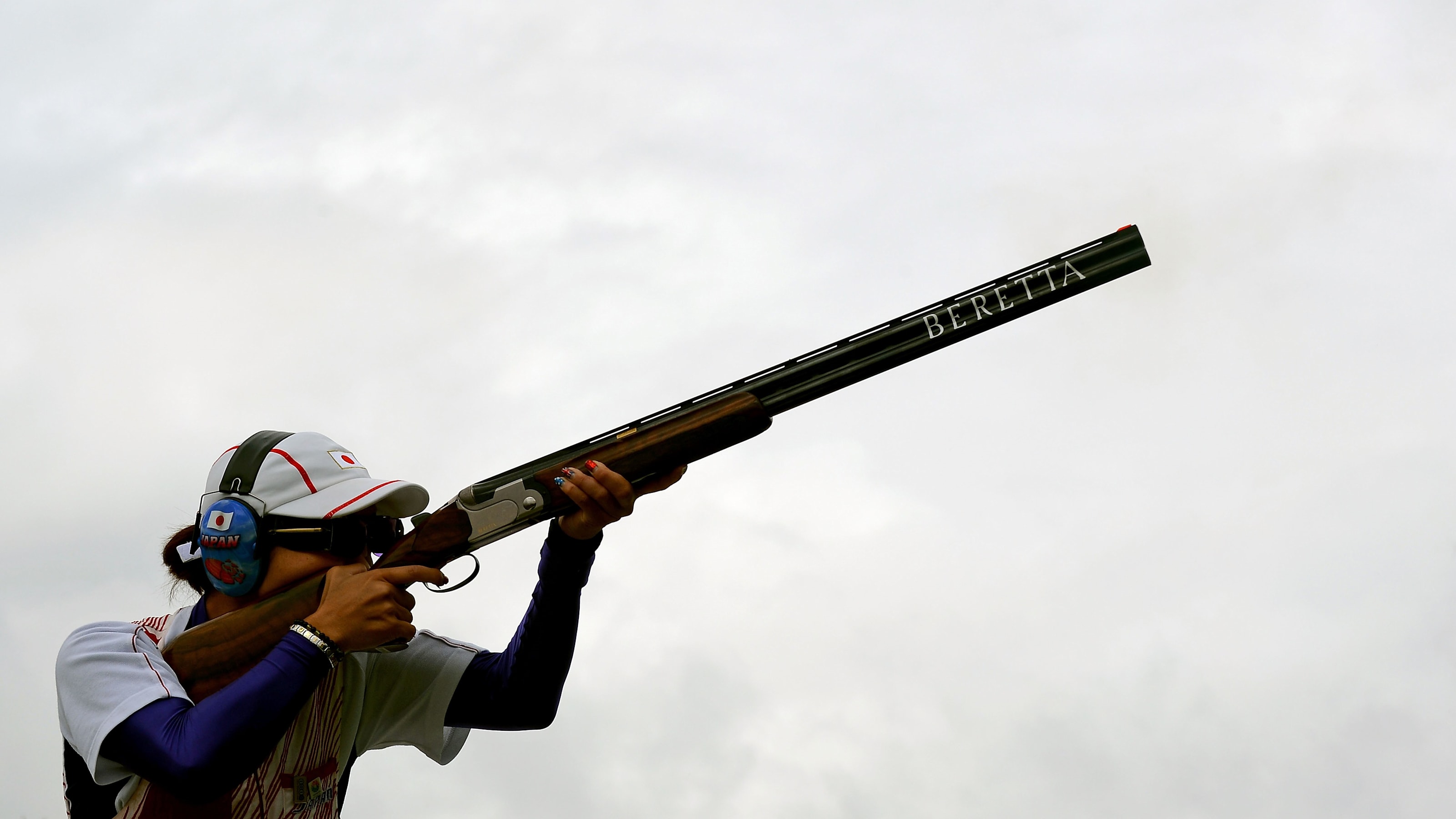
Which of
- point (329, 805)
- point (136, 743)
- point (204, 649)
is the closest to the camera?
point (136, 743)

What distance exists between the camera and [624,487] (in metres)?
3.57

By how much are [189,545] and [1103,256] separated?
282cm

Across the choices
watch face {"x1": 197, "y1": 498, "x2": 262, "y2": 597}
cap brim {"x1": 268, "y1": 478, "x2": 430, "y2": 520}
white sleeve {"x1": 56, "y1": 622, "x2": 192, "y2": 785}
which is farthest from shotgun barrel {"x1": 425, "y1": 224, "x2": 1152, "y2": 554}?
white sleeve {"x1": 56, "y1": 622, "x2": 192, "y2": 785}

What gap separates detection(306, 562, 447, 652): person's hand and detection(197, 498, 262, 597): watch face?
0.74 feet

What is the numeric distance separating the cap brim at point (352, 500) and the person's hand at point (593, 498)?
1.49 feet

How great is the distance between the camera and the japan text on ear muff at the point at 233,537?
3.40 metres

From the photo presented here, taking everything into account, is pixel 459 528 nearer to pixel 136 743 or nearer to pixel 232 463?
pixel 232 463

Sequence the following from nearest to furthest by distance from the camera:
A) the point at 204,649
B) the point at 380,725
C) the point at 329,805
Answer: the point at 204,649 → the point at 329,805 → the point at 380,725

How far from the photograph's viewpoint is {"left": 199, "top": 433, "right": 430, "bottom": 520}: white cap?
347 centimetres

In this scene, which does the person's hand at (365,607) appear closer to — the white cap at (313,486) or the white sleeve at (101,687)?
the white cap at (313,486)

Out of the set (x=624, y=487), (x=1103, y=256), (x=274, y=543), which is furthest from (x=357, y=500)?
(x=1103, y=256)

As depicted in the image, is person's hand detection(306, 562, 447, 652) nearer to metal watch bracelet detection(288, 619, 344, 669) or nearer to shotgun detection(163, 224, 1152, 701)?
metal watch bracelet detection(288, 619, 344, 669)

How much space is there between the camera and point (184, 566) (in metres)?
3.69

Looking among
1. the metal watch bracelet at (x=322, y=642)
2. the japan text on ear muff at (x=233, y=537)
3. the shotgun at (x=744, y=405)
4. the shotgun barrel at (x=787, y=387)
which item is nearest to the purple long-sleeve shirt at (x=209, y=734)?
the metal watch bracelet at (x=322, y=642)
